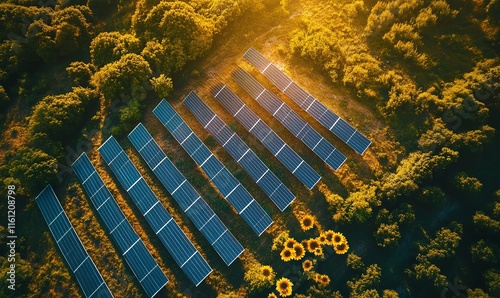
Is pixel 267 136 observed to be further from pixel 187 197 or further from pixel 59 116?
pixel 59 116

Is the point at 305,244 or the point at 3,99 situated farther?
the point at 3,99

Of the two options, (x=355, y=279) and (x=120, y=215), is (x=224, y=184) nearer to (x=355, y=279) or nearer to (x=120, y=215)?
(x=120, y=215)

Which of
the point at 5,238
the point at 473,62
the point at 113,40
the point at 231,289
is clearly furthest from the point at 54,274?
the point at 473,62

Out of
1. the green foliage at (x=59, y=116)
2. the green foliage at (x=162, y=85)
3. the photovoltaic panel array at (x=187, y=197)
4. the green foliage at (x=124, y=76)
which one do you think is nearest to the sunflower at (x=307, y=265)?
the photovoltaic panel array at (x=187, y=197)

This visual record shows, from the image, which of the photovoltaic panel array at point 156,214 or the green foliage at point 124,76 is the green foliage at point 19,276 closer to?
the photovoltaic panel array at point 156,214

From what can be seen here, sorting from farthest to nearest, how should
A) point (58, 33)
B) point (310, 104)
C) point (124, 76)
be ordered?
point (58, 33), point (124, 76), point (310, 104)

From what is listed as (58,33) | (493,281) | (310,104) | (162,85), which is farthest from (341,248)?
(58,33)

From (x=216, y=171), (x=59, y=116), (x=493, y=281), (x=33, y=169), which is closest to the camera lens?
(x=493, y=281)
